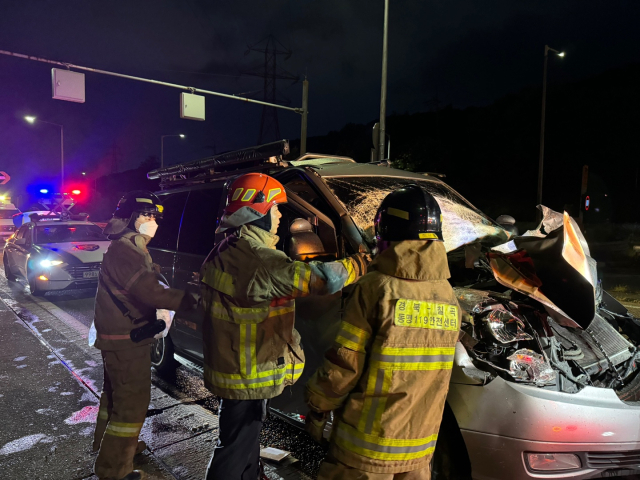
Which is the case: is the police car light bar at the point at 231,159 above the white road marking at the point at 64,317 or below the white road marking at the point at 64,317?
above

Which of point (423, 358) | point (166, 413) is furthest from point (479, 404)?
point (166, 413)

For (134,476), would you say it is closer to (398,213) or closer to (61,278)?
(398,213)

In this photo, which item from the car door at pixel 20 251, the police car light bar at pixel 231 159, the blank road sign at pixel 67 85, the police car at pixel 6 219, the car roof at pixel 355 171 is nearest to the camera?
the police car light bar at pixel 231 159

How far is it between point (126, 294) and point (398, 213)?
1926 millimetres

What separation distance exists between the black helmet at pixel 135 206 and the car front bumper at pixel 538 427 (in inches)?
85.5

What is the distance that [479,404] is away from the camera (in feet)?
7.43

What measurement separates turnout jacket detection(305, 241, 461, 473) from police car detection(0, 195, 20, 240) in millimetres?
23394

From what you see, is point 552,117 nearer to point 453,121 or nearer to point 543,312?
point 453,121

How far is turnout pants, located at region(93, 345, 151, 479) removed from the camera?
280 centimetres

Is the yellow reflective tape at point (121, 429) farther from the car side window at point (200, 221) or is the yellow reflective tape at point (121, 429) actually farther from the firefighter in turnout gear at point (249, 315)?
the car side window at point (200, 221)

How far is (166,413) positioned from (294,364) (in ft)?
6.98

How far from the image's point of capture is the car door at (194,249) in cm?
396

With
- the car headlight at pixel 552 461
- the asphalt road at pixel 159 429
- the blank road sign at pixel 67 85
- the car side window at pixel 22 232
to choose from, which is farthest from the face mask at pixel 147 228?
the blank road sign at pixel 67 85

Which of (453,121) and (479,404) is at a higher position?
(453,121)
